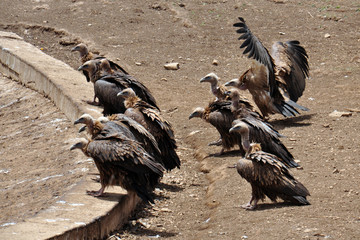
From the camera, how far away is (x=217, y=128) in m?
9.68

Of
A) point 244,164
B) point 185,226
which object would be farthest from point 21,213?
point 244,164

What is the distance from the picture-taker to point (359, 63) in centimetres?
1416

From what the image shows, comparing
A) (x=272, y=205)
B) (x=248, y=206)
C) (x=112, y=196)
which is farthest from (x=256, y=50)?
(x=112, y=196)

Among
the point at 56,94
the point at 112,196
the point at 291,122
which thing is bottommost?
the point at 56,94

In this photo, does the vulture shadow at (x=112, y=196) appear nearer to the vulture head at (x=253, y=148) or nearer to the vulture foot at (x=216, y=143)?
the vulture head at (x=253, y=148)

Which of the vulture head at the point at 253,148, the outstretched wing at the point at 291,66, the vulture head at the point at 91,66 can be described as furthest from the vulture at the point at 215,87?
the vulture head at the point at 253,148

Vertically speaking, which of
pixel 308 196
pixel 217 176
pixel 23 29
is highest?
pixel 308 196

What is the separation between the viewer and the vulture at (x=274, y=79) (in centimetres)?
1048

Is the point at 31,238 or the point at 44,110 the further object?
the point at 44,110

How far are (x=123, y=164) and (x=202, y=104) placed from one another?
5176 millimetres

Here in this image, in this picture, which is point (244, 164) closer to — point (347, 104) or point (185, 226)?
point (185, 226)

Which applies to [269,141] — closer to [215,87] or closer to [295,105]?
[215,87]

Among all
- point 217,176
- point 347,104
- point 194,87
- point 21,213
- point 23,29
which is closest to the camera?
point 21,213

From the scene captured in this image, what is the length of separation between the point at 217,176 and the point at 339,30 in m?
8.45
